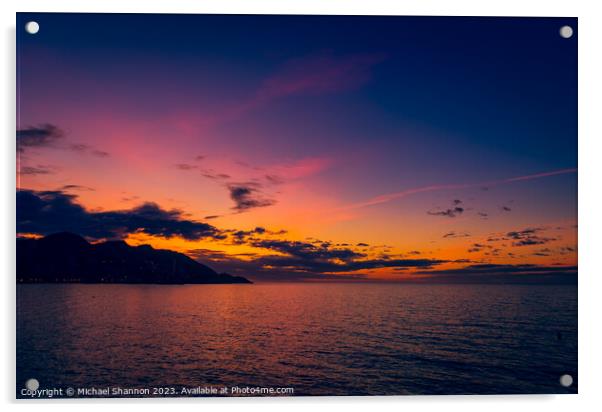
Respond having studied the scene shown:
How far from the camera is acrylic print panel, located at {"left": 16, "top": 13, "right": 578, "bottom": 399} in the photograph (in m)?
6.57

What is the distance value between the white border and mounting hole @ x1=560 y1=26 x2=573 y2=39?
0.53 feet

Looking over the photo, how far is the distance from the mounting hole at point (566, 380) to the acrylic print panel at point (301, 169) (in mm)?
39

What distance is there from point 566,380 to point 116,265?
8.35 m

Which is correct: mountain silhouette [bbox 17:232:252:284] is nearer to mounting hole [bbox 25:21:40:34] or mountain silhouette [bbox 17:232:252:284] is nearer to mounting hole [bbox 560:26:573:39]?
mounting hole [bbox 25:21:40:34]

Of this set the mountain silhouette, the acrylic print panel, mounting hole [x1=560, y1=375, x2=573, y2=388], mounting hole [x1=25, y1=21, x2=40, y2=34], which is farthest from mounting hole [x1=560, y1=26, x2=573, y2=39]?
mounting hole [x1=25, y1=21, x2=40, y2=34]

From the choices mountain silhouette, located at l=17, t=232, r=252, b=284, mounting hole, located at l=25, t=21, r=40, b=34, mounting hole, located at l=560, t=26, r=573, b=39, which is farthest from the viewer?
mountain silhouette, located at l=17, t=232, r=252, b=284

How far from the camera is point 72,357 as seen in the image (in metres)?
6.80
